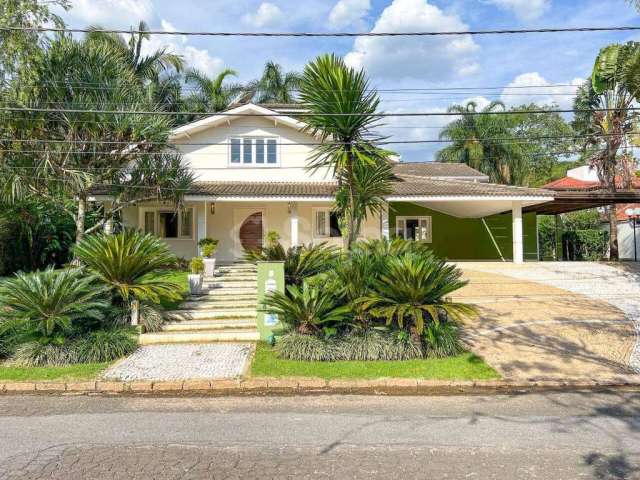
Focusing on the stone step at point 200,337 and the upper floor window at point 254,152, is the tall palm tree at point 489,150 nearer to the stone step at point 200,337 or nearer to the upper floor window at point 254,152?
the upper floor window at point 254,152

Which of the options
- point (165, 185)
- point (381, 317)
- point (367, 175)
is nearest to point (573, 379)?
point (381, 317)

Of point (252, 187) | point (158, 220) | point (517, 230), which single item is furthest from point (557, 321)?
point (158, 220)

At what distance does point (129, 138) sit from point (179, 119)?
1469 cm

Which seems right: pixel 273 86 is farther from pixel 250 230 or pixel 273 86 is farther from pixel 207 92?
pixel 250 230

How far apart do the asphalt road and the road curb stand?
35 cm

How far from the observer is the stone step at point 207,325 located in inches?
382

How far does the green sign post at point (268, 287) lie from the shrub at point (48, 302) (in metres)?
2.91

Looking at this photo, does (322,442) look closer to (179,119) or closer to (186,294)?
(186,294)

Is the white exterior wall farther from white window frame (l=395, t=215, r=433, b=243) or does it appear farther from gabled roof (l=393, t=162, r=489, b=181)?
gabled roof (l=393, t=162, r=489, b=181)

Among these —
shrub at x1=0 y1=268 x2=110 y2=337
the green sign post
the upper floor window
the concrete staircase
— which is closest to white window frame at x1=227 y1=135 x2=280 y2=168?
the upper floor window

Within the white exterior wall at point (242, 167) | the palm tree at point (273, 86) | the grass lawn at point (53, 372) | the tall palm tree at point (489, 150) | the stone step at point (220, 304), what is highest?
the palm tree at point (273, 86)

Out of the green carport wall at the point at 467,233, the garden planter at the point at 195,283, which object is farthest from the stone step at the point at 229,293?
the green carport wall at the point at 467,233

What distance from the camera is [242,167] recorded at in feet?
60.8

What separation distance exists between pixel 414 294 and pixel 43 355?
641 centimetres
